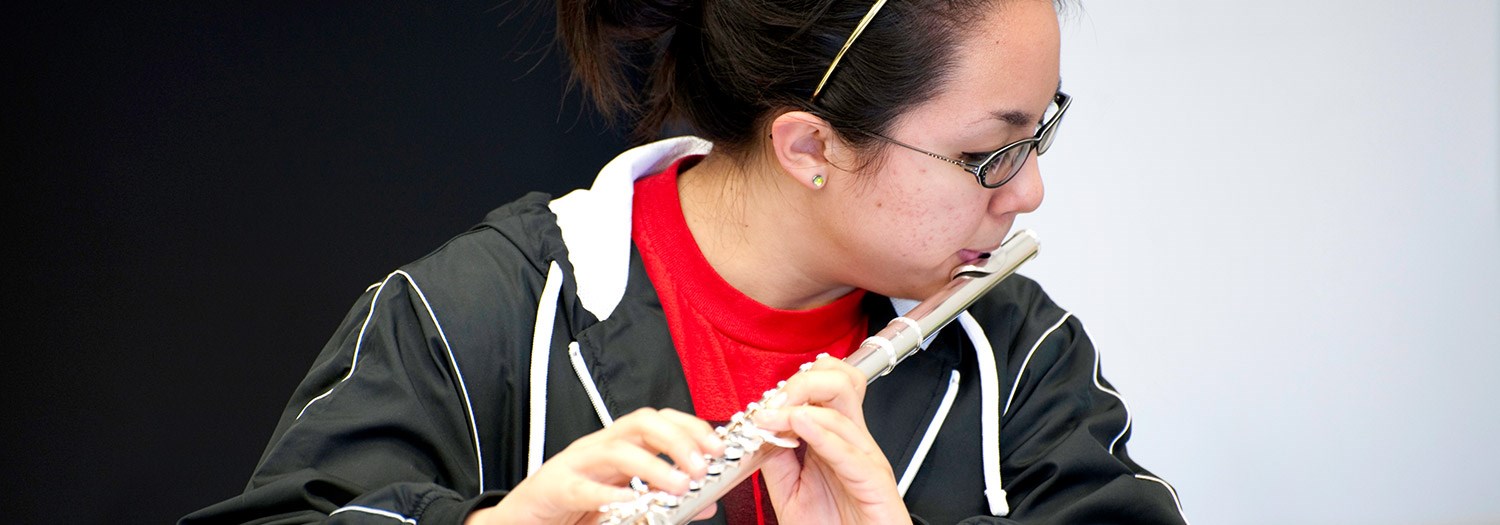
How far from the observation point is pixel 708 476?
1126 millimetres

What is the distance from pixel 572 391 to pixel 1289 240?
4.69ft

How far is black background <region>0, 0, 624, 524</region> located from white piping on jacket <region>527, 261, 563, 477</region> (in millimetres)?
622

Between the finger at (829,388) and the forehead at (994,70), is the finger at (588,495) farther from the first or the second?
the forehead at (994,70)

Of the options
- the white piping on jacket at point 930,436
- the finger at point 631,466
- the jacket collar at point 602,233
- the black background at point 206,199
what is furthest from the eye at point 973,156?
the black background at point 206,199

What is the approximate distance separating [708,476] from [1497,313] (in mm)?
1794

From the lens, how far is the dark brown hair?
1.35 metres

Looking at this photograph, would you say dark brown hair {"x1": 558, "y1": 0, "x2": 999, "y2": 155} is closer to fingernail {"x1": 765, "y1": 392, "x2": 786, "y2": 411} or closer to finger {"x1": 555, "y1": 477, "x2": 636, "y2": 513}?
fingernail {"x1": 765, "y1": 392, "x2": 786, "y2": 411}

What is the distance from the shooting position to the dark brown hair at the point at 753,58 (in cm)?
135

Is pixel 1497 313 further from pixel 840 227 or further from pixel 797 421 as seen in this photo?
pixel 797 421

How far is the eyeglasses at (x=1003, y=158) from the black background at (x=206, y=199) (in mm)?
759

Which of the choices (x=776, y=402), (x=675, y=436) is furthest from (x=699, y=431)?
(x=776, y=402)

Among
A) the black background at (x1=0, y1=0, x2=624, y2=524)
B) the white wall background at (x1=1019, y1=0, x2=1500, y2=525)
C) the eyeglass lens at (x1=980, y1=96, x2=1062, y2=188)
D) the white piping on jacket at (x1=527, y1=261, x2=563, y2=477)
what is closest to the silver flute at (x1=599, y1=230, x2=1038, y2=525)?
the eyeglass lens at (x1=980, y1=96, x2=1062, y2=188)

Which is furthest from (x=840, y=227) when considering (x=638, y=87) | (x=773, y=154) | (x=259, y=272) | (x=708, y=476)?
(x=259, y=272)

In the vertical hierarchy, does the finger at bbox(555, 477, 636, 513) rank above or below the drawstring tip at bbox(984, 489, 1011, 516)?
above
